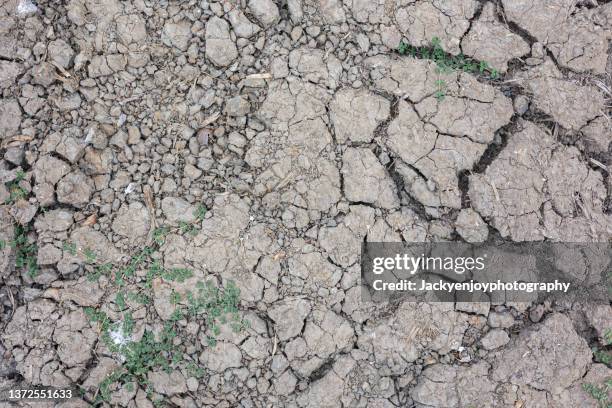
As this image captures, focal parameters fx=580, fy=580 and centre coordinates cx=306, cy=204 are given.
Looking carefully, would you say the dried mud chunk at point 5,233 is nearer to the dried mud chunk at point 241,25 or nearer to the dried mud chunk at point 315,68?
the dried mud chunk at point 241,25

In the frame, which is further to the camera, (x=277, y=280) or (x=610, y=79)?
(x=610, y=79)

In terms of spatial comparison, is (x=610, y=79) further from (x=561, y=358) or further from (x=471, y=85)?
(x=561, y=358)

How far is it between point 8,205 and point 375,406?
90.4 inches

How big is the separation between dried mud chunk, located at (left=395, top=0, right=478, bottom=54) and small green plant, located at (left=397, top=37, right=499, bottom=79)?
3 cm

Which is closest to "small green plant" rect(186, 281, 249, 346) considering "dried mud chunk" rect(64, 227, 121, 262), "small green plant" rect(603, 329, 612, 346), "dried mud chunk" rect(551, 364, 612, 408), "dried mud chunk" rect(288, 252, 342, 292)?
"dried mud chunk" rect(288, 252, 342, 292)

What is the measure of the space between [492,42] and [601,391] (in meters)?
2.07

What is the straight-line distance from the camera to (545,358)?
3199 millimetres

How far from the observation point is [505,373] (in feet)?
10.5

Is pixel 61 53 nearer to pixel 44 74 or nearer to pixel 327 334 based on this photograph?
pixel 44 74

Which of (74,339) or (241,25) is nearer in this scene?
(74,339)

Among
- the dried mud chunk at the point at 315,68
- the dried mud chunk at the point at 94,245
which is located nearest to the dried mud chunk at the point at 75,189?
the dried mud chunk at the point at 94,245

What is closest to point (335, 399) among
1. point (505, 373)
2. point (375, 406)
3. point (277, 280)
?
point (375, 406)

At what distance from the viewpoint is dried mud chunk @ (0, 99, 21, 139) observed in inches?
128

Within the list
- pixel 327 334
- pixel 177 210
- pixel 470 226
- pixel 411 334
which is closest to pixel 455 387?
pixel 411 334
